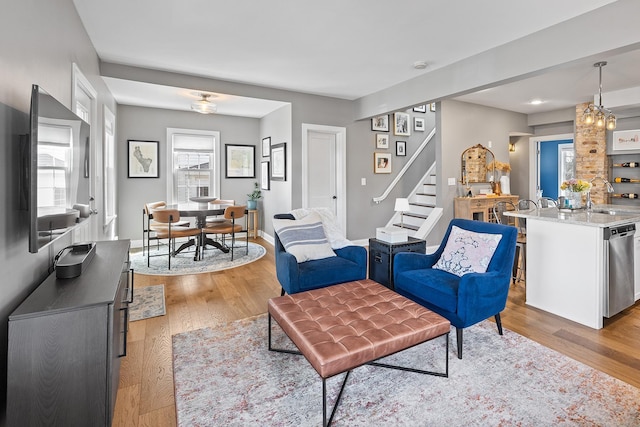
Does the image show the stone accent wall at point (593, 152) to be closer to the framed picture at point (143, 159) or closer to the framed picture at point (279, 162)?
the framed picture at point (279, 162)

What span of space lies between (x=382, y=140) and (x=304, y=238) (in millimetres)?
3693

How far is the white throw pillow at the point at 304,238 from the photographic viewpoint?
3096 mm

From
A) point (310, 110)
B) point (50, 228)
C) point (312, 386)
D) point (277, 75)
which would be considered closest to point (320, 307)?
point (312, 386)

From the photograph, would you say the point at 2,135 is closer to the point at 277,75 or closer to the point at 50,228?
the point at 50,228

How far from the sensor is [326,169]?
579 cm

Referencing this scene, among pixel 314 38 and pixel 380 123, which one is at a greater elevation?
pixel 314 38

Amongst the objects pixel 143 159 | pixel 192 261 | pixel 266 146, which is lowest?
pixel 192 261

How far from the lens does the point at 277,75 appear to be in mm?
4461

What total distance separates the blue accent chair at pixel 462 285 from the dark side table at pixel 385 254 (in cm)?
16

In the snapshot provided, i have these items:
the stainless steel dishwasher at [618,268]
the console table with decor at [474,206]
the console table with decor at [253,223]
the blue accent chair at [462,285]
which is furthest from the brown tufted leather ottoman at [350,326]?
the console table with decor at [253,223]

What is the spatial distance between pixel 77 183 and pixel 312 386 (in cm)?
205

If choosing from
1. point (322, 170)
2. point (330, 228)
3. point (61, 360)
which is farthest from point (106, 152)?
point (61, 360)

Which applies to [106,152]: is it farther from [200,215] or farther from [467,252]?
[467,252]

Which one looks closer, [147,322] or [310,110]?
[147,322]
